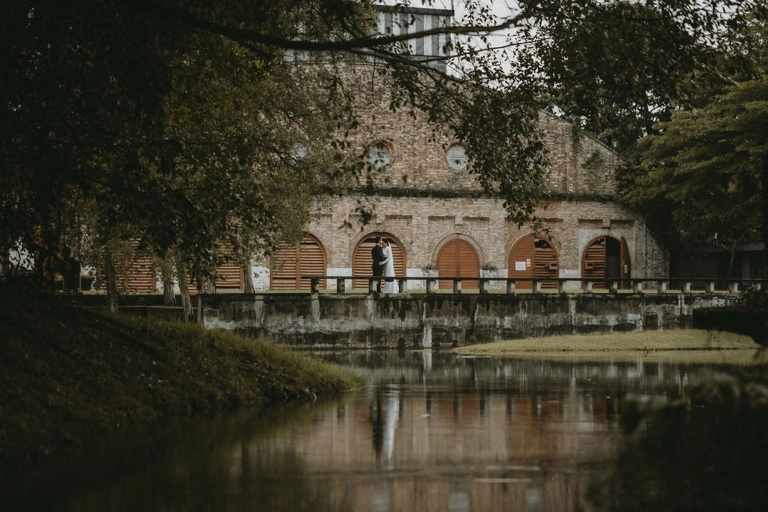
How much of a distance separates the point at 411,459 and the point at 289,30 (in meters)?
7.72

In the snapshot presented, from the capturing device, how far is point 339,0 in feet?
31.1

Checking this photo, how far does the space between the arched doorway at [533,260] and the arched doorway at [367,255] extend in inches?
192

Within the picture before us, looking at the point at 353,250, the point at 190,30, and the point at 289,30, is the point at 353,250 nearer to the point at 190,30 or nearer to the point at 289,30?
the point at 289,30

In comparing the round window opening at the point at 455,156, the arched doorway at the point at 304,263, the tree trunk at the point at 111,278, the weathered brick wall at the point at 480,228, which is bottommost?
the tree trunk at the point at 111,278

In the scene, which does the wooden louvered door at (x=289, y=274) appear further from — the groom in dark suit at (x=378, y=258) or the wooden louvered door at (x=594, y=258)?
the wooden louvered door at (x=594, y=258)

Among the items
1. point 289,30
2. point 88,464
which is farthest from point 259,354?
point 88,464

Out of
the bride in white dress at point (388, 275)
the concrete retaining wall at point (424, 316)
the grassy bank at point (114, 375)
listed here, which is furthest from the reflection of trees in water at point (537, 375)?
the bride in white dress at point (388, 275)

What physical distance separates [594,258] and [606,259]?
87cm

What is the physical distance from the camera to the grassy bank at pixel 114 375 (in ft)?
28.2

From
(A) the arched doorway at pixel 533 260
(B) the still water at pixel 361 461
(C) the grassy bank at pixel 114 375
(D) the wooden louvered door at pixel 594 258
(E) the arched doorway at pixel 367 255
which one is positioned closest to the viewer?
(B) the still water at pixel 361 461

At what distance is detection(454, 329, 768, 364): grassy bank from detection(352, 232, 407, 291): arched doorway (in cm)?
1302

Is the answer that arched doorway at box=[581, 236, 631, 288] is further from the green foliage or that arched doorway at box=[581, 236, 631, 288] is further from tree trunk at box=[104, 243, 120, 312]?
tree trunk at box=[104, 243, 120, 312]

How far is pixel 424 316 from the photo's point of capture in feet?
112

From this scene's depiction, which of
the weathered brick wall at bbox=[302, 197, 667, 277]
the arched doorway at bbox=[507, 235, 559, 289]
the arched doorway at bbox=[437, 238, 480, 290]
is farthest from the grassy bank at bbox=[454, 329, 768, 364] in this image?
the arched doorway at bbox=[507, 235, 559, 289]
